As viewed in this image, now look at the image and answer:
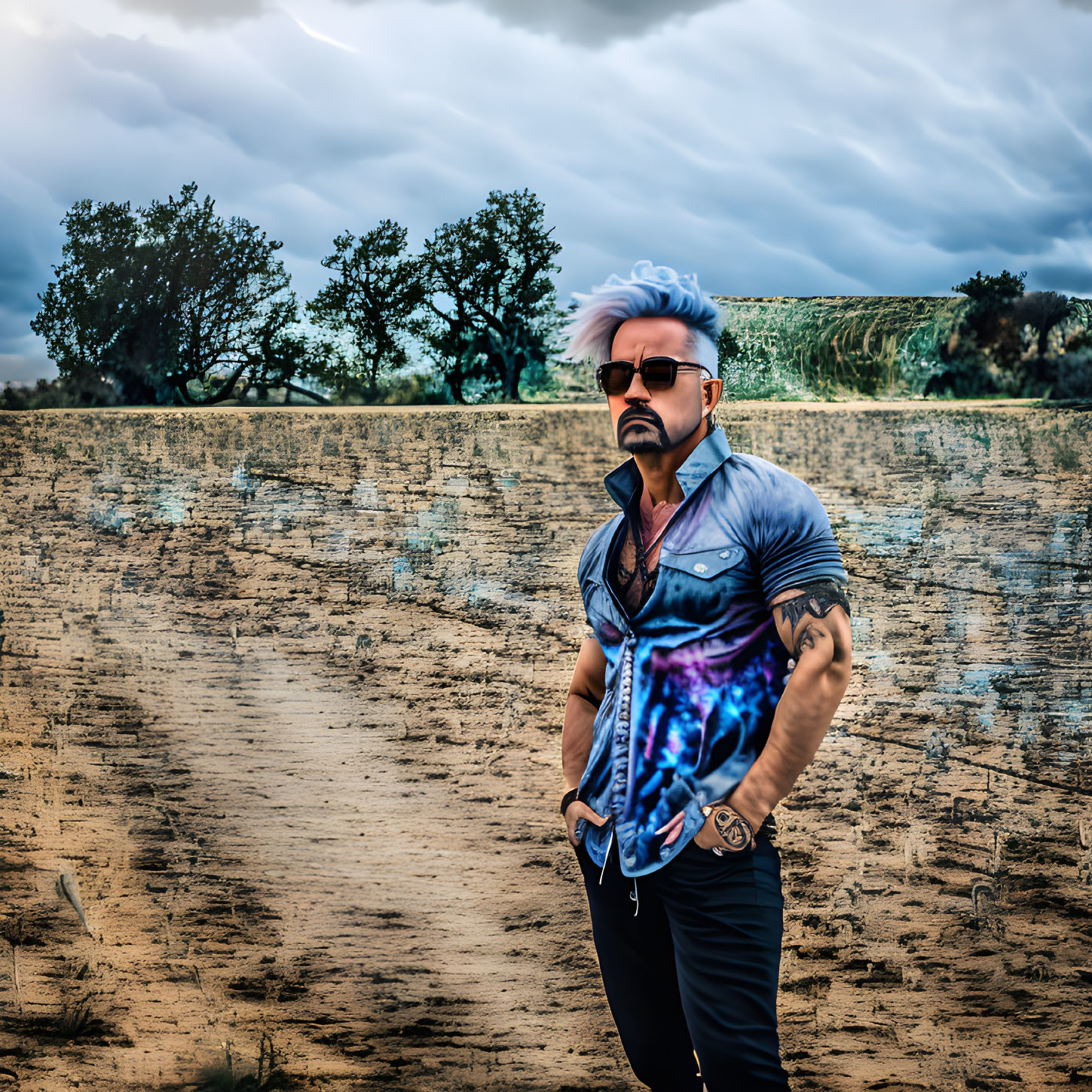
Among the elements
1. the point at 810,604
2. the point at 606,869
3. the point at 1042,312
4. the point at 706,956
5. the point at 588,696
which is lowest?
the point at 706,956

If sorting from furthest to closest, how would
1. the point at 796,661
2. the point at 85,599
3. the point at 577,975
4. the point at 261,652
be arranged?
1. the point at 85,599
2. the point at 261,652
3. the point at 577,975
4. the point at 796,661

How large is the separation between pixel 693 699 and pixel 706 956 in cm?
60

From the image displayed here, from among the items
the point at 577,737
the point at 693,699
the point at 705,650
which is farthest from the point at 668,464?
the point at 577,737

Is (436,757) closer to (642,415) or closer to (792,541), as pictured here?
(642,415)

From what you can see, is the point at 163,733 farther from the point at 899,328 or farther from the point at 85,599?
the point at 899,328

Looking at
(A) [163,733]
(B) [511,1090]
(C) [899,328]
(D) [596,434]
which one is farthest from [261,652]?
(C) [899,328]

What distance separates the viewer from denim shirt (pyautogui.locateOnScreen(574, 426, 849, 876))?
2.29 metres

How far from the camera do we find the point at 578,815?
2.51 metres

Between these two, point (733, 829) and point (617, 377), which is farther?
point (617, 377)

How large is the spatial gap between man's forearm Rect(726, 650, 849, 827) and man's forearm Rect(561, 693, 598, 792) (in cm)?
57

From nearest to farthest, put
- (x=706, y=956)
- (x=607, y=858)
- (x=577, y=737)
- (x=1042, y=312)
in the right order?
(x=706, y=956), (x=607, y=858), (x=577, y=737), (x=1042, y=312)

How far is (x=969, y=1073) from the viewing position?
13.5 feet

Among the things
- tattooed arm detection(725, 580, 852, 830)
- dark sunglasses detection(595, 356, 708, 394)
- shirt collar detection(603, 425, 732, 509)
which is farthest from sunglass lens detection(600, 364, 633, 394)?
tattooed arm detection(725, 580, 852, 830)

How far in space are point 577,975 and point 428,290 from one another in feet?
25.9
